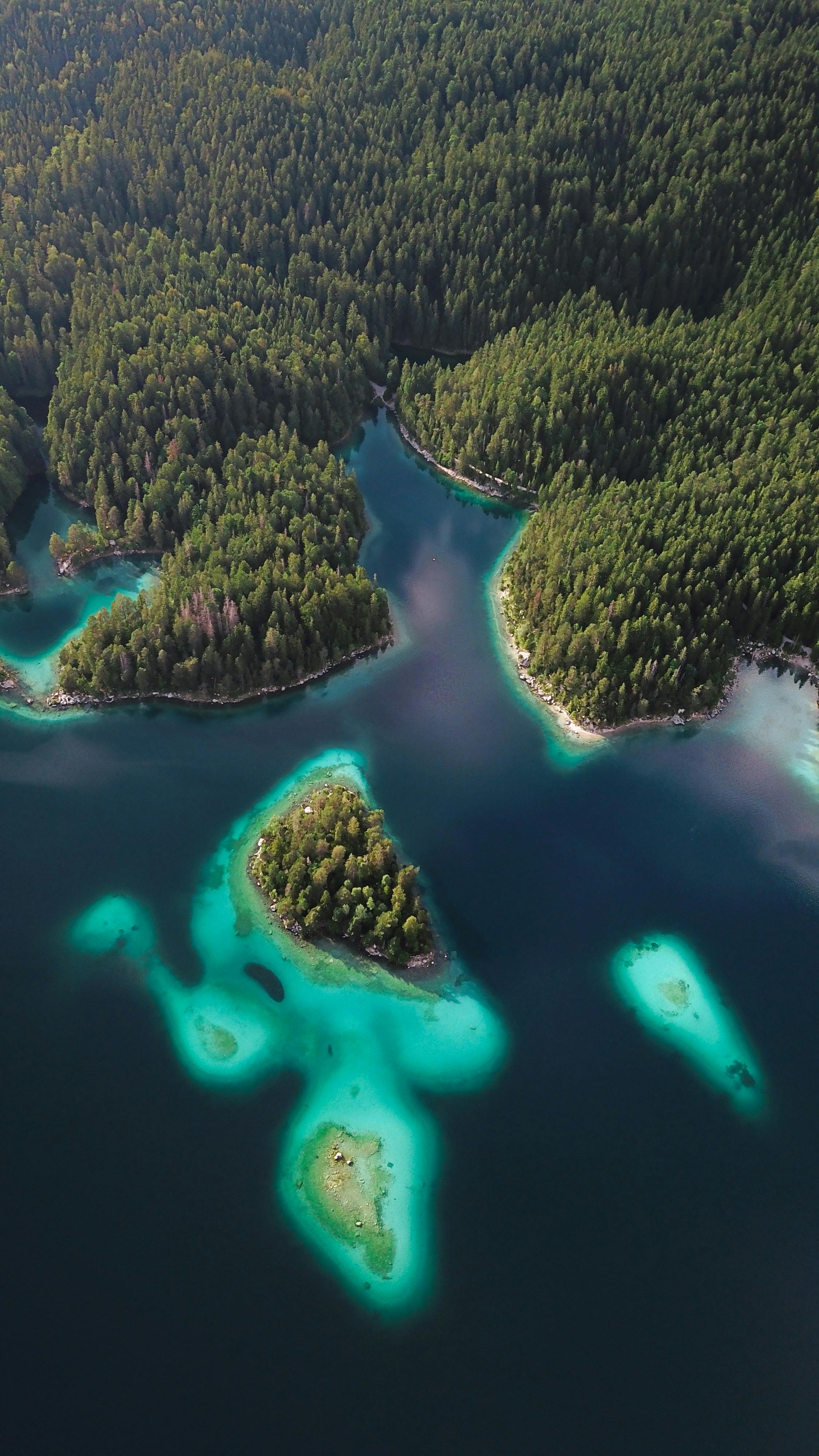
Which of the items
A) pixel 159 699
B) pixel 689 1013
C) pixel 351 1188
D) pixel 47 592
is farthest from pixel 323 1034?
pixel 47 592

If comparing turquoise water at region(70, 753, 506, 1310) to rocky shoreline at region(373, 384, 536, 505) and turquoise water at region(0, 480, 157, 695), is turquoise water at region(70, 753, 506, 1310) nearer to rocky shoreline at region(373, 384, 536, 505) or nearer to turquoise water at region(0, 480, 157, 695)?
turquoise water at region(0, 480, 157, 695)

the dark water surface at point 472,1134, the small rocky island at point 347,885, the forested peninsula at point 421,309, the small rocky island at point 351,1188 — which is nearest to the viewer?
the dark water surface at point 472,1134

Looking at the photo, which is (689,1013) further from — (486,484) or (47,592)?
(47,592)

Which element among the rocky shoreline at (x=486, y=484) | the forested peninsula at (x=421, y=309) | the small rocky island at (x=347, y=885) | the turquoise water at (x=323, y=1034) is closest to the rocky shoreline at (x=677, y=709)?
the forested peninsula at (x=421, y=309)

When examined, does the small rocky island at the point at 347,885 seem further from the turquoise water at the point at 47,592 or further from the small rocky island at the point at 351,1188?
the turquoise water at the point at 47,592

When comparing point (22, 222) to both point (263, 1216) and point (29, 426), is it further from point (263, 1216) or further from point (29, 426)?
point (263, 1216)

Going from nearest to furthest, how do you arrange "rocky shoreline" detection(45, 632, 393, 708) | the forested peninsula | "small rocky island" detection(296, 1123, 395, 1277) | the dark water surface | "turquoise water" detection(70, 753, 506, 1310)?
the dark water surface
"small rocky island" detection(296, 1123, 395, 1277)
"turquoise water" detection(70, 753, 506, 1310)
"rocky shoreline" detection(45, 632, 393, 708)
the forested peninsula

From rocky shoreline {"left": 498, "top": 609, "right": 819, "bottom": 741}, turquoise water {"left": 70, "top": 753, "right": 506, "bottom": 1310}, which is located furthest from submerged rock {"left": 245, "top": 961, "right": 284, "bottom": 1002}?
rocky shoreline {"left": 498, "top": 609, "right": 819, "bottom": 741}
